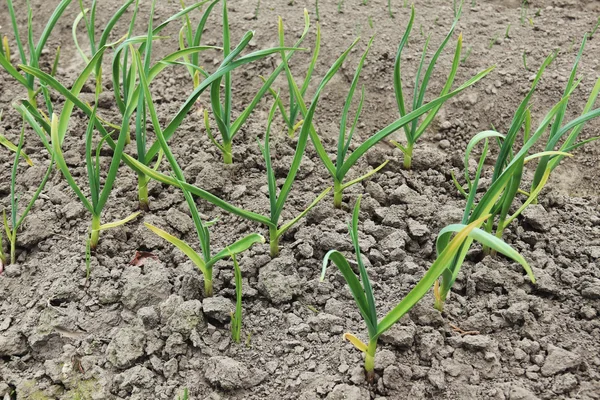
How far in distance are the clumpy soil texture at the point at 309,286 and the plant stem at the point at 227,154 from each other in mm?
53

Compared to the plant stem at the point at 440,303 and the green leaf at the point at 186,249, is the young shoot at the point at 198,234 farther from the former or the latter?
the plant stem at the point at 440,303

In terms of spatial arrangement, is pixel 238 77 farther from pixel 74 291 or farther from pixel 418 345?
pixel 418 345

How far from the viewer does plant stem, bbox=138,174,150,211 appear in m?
1.92

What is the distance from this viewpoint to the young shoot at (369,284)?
121cm

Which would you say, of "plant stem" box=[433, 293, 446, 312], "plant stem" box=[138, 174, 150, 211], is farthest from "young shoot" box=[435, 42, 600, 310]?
"plant stem" box=[138, 174, 150, 211]

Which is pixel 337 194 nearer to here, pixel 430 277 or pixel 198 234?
pixel 198 234

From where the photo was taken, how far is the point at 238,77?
256cm

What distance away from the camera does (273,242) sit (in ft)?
5.81

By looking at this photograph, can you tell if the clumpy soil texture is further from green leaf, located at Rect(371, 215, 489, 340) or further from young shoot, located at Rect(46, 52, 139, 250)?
green leaf, located at Rect(371, 215, 489, 340)

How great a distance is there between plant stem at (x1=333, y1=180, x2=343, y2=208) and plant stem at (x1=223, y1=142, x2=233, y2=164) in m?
0.39

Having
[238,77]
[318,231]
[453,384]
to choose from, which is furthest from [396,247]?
[238,77]

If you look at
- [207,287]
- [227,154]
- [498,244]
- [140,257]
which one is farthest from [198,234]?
[498,244]

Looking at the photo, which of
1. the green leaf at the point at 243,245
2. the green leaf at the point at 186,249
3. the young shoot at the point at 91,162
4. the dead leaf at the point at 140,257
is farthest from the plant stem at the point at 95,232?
the green leaf at the point at 243,245

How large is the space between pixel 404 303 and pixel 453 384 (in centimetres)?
33
